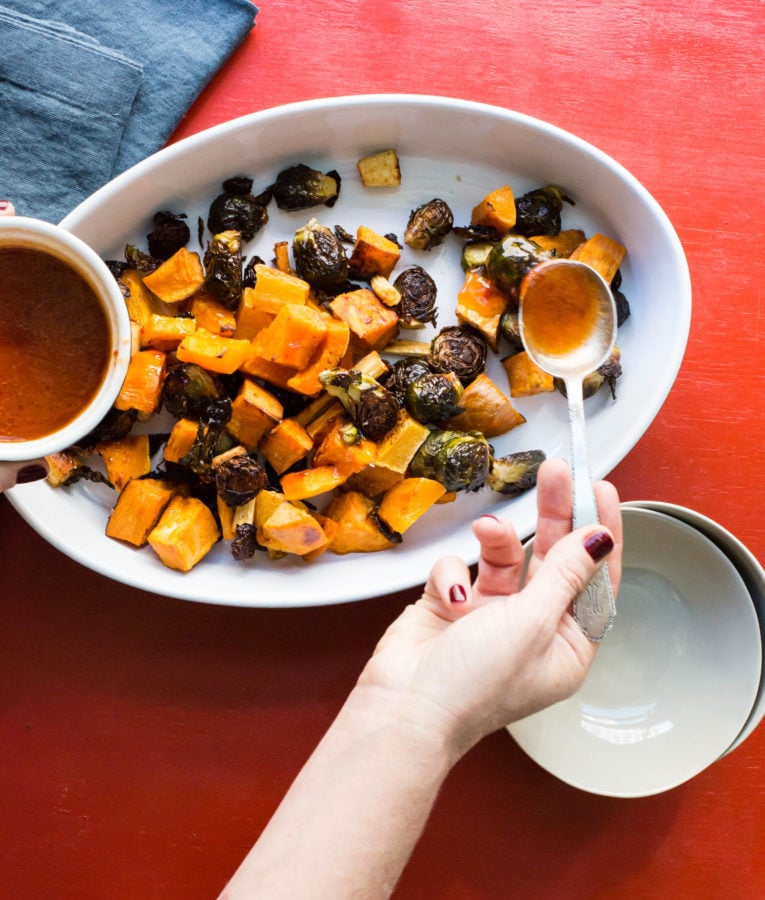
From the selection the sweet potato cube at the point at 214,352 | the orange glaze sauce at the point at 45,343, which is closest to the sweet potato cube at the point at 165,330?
the sweet potato cube at the point at 214,352

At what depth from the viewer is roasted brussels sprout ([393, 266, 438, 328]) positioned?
2467 millimetres

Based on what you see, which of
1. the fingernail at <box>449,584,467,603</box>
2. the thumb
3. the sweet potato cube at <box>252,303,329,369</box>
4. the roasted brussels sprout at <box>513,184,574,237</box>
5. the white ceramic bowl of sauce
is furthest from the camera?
the roasted brussels sprout at <box>513,184,574,237</box>

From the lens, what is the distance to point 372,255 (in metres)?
2.44

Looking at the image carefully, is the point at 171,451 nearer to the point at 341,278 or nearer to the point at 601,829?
the point at 341,278

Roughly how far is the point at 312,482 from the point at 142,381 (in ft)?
1.87

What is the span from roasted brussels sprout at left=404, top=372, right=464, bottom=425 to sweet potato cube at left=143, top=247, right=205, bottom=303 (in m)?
0.73

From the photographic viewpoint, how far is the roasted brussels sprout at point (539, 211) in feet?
8.20

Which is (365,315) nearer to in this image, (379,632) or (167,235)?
(167,235)

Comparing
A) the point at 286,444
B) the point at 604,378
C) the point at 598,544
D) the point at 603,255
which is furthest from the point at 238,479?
the point at 603,255

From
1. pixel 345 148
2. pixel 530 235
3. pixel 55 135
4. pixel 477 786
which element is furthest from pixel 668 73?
pixel 477 786

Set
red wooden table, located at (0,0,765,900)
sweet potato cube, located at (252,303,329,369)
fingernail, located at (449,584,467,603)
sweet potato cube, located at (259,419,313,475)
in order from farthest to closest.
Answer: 1. red wooden table, located at (0,0,765,900)
2. sweet potato cube, located at (259,419,313,475)
3. sweet potato cube, located at (252,303,329,369)
4. fingernail, located at (449,584,467,603)

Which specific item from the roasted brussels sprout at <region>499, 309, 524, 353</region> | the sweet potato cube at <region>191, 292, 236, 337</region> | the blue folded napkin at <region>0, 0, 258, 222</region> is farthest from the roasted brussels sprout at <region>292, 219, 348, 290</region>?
the blue folded napkin at <region>0, 0, 258, 222</region>

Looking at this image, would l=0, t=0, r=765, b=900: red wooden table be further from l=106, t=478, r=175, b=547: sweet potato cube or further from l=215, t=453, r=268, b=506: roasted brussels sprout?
l=215, t=453, r=268, b=506: roasted brussels sprout

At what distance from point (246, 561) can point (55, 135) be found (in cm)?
146
